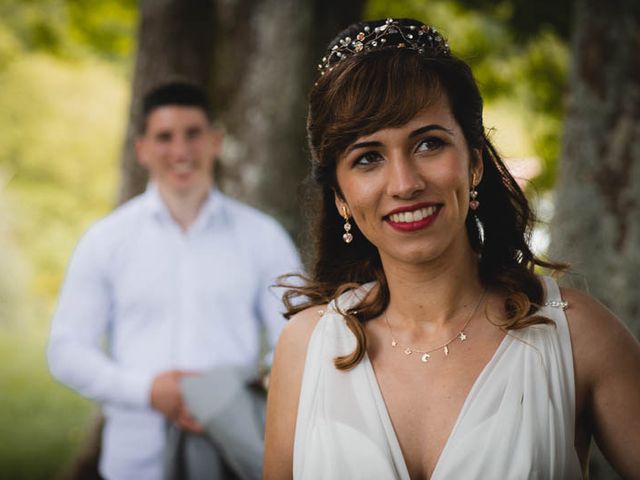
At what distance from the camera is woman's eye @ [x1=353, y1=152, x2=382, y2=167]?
2.30m

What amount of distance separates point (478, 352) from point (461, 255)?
0.29 meters

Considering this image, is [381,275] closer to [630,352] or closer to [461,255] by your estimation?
[461,255]

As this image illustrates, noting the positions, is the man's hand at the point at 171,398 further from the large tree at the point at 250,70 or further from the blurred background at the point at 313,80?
the large tree at the point at 250,70

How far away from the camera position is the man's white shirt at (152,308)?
388 cm

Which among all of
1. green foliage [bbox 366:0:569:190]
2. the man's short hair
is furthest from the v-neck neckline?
green foliage [bbox 366:0:569:190]

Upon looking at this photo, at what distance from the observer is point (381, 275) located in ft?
8.77

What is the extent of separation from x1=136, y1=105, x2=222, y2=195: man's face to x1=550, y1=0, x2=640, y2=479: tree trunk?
1951 mm

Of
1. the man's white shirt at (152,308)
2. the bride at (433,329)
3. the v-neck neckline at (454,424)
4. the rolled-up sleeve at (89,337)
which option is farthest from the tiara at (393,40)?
the rolled-up sleeve at (89,337)

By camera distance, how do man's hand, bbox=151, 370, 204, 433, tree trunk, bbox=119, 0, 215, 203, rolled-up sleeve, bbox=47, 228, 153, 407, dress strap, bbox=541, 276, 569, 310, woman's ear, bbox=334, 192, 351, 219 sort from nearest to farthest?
dress strap, bbox=541, 276, 569, 310
woman's ear, bbox=334, 192, 351, 219
man's hand, bbox=151, 370, 204, 433
rolled-up sleeve, bbox=47, 228, 153, 407
tree trunk, bbox=119, 0, 215, 203

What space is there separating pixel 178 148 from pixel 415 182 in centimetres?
241

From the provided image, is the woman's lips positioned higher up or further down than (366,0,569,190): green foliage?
further down

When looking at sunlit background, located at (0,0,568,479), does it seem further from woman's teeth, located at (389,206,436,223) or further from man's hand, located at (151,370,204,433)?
man's hand, located at (151,370,204,433)

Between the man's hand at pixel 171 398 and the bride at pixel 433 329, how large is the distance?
1.23m

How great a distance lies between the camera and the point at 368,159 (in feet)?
7.58
